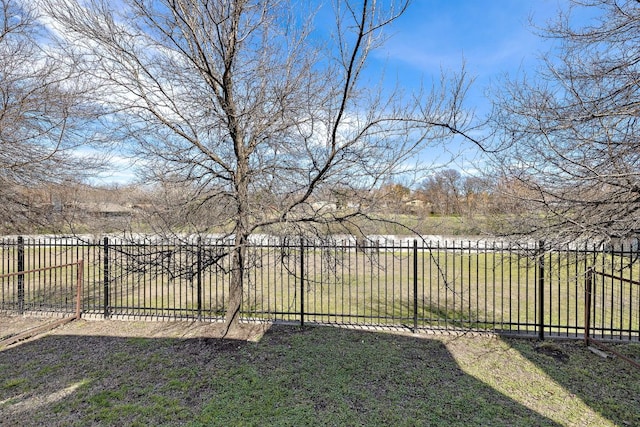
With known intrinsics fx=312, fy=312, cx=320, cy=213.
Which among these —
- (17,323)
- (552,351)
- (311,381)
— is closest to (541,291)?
(552,351)

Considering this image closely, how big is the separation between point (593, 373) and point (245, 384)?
15.3 ft

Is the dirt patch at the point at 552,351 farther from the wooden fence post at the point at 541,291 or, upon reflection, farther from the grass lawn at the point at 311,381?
the wooden fence post at the point at 541,291

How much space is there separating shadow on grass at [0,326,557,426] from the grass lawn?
14 mm

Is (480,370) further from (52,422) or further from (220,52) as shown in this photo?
(220,52)

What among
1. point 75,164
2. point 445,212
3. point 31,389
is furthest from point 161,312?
point 445,212

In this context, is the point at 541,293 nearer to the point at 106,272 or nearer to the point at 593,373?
the point at 593,373

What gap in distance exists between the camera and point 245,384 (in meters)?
3.90

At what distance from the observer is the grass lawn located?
329 centimetres

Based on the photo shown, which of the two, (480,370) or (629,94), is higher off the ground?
(629,94)

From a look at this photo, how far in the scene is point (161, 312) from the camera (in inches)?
271

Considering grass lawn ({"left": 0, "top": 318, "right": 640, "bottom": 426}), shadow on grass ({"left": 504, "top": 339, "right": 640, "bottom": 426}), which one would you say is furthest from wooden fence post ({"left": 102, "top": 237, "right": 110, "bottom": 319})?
shadow on grass ({"left": 504, "top": 339, "right": 640, "bottom": 426})

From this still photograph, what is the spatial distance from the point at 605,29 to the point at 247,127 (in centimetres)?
569

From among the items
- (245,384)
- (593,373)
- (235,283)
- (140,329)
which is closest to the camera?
(245,384)

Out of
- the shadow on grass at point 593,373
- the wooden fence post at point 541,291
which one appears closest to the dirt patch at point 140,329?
the shadow on grass at point 593,373
